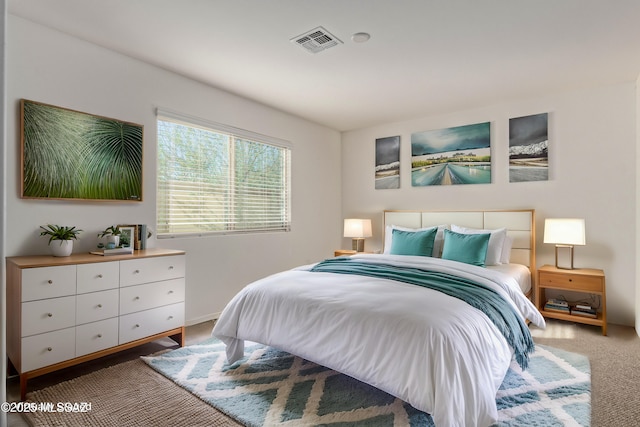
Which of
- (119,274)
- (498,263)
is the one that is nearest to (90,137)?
(119,274)

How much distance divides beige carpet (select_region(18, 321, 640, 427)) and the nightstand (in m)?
0.53

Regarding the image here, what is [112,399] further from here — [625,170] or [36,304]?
[625,170]

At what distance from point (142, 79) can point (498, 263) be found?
3.92 m

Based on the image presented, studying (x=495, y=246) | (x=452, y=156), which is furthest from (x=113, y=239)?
(x=452, y=156)

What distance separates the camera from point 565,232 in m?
3.40

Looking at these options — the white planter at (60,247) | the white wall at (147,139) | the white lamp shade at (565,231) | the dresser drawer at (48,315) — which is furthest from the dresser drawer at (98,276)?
the white lamp shade at (565,231)

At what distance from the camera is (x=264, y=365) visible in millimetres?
2504

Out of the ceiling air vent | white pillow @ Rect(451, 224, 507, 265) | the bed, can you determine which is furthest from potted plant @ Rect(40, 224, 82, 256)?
white pillow @ Rect(451, 224, 507, 265)

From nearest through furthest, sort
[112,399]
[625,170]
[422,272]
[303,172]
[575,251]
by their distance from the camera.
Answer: [112,399]
[422,272]
[625,170]
[575,251]
[303,172]

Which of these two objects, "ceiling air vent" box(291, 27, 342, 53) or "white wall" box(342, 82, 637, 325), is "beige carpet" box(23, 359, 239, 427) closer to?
"ceiling air vent" box(291, 27, 342, 53)

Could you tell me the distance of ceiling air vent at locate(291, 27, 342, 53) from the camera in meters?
2.53

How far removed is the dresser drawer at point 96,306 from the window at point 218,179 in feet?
2.92

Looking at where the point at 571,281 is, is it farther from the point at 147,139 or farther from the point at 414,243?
the point at 147,139

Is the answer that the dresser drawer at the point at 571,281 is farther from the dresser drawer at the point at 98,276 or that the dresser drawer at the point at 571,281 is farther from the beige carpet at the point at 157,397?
the dresser drawer at the point at 98,276
